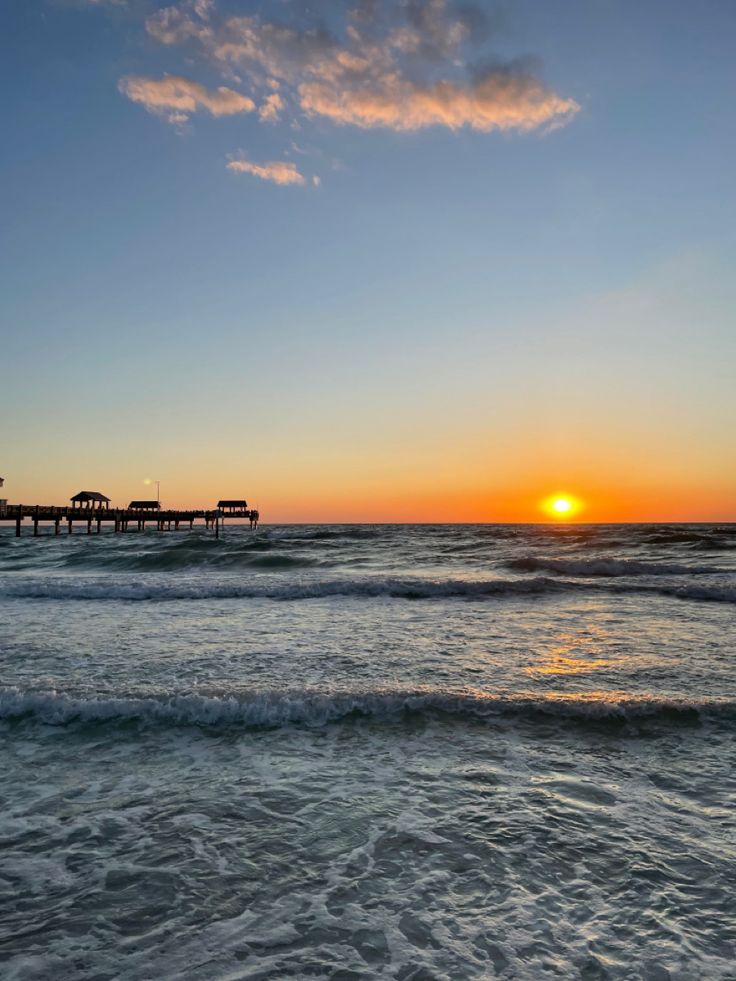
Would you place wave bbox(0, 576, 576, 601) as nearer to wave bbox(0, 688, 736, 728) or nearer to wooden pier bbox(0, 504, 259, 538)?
wave bbox(0, 688, 736, 728)

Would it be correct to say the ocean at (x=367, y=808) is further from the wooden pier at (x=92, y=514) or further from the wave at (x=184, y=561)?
the wooden pier at (x=92, y=514)

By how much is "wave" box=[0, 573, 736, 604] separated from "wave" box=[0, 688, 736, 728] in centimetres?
1033

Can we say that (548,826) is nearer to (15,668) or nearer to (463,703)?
(463,703)

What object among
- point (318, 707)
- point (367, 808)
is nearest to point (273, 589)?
point (318, 707)

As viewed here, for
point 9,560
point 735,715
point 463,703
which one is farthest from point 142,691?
point 9,560

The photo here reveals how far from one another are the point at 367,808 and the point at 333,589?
1440 centimetres

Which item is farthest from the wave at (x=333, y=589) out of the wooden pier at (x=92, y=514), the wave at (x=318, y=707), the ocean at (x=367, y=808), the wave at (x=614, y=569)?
the wooden pier at (x=92, y=514)

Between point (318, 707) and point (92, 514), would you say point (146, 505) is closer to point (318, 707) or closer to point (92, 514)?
point (92, 514)

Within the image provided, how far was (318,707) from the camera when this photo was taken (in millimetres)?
6445

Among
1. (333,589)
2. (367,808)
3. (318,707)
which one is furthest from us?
(333,589)

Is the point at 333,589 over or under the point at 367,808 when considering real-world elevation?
under

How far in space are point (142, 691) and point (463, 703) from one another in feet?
12.1

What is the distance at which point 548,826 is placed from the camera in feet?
13.2

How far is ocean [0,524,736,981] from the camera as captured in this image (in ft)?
9.59
